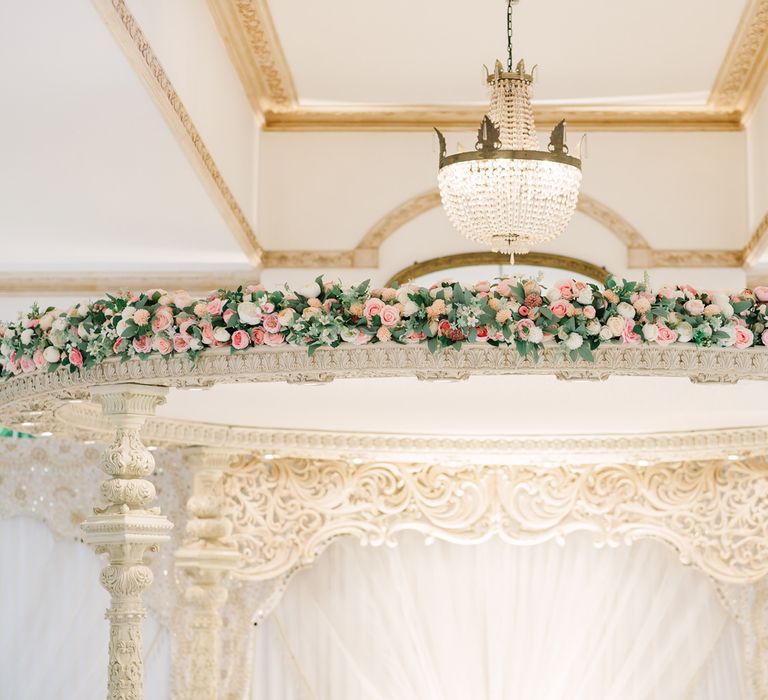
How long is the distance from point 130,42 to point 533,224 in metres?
3.01

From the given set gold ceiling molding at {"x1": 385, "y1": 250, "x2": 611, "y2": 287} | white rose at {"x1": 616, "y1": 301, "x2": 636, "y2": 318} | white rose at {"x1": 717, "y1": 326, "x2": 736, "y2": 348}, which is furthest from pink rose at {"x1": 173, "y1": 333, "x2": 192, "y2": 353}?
gold ceiling molding at {"x1": 385, "y1": 250, "x2": 611, "y2": 287}

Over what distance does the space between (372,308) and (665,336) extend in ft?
3.14

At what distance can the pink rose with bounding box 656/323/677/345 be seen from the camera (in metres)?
4.23

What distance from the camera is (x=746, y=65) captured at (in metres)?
8.58

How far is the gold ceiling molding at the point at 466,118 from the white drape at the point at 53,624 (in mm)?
3474

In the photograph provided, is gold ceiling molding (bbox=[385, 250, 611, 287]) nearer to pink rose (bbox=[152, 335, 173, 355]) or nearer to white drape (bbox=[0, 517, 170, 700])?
white drape (bbox=[0, 517, 170, 700])

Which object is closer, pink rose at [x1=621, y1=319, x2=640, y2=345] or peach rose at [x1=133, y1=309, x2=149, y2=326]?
pink rose at [x1=621, y1=319, x2=640, y2=345]

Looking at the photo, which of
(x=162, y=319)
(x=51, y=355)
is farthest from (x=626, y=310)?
(x=51, y=355)

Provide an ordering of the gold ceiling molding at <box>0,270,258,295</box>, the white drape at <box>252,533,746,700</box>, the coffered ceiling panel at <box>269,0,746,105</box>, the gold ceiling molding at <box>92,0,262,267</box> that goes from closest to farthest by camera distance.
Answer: the gold ceiling molding at <box>92,0,262,267</box>, the white drape at <box>252,533,746,700</box>, the coffered ceiling panel at <box>269,0,746,105</box>, the gold ceiling molding at <box>0,270,258,295</box>

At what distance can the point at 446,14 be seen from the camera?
7.84m

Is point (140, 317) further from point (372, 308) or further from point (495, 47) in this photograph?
point (495, 47)

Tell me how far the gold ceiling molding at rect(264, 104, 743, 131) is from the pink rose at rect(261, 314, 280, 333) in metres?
5.28

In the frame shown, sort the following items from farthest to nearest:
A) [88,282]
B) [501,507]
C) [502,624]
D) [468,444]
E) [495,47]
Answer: [88,282], [495,47], [502,624], [501,507], [468,444]

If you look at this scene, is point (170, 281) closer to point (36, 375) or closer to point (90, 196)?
point (90, 196)
